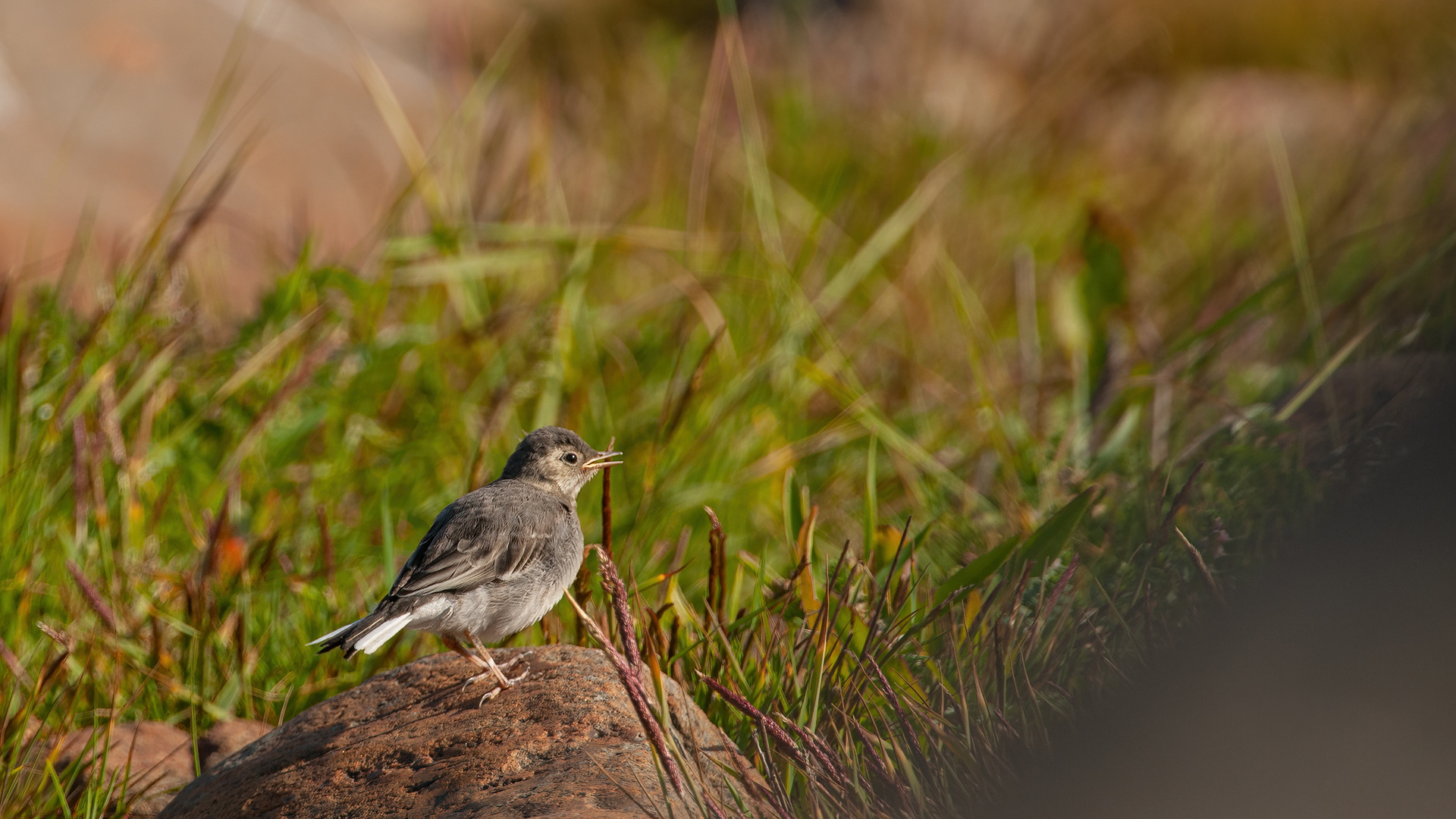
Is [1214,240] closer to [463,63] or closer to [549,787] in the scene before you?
[463,63]

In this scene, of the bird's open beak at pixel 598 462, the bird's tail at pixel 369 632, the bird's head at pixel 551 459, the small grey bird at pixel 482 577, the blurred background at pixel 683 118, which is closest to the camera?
the bird's tail at pixel 369 632

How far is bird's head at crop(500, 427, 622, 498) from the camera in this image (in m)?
2.97

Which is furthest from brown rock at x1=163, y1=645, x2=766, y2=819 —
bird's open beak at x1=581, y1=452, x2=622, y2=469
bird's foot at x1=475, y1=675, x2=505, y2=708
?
bird's open beak at x1=581, y1=452, x2=622, y2=469

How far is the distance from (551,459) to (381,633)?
0.79 m

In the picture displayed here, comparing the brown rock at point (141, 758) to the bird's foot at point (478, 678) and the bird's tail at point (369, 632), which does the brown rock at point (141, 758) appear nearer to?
the bird's tail at point (369, 632)

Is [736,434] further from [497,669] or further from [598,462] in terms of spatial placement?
[497,669]

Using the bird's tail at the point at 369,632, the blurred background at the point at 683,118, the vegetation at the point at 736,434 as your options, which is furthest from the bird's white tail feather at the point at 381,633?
the blurred background at the point at 683,118

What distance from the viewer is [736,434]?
449 cm

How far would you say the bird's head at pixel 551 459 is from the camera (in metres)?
2.97

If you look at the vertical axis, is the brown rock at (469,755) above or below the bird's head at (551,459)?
below

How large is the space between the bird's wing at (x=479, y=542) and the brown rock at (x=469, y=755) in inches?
9.0

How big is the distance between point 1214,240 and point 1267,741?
5.62 meters

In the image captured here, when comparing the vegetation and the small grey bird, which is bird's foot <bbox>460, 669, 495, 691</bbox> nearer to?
the small grey bird

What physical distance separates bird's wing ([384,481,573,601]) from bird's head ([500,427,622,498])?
0.20m
